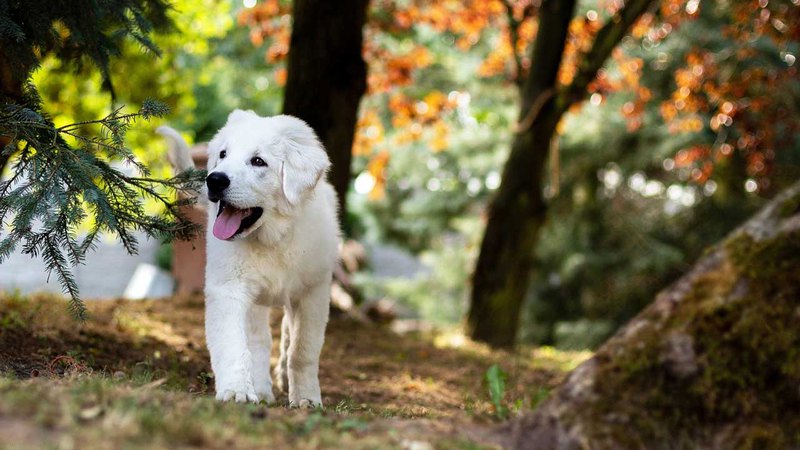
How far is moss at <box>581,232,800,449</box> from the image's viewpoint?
3285 mm

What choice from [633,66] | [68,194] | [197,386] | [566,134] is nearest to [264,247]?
[68,194]

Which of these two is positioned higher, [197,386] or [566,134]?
[566,134]

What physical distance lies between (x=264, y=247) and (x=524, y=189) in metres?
7.08

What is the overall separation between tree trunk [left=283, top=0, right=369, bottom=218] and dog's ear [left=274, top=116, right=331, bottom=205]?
3479 mm

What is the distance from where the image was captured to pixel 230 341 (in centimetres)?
442

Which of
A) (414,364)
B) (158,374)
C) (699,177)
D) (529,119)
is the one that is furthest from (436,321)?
(158,374)

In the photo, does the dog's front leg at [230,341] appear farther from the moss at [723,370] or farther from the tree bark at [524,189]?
the tree bark at [524,189]

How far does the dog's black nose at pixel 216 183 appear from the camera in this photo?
450 centimetres

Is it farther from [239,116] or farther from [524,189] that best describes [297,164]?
[524,189]

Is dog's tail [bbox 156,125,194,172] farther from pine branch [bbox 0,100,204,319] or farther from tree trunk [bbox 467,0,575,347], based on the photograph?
tree trunk [bbox 467,0,575,347]

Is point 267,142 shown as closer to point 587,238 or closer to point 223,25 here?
point 223,25

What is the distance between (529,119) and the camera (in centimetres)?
1147

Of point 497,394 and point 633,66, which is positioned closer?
point 497,394

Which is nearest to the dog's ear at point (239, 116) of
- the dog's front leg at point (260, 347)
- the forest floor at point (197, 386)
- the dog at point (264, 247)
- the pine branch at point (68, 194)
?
the dog at point (264, 247)
